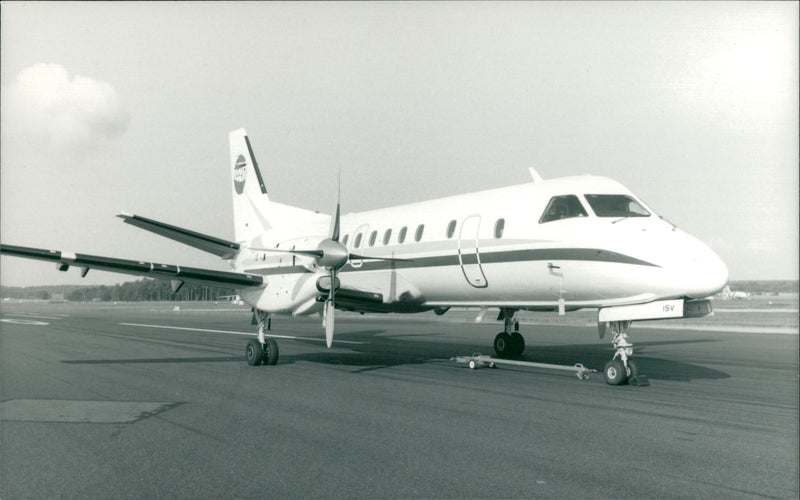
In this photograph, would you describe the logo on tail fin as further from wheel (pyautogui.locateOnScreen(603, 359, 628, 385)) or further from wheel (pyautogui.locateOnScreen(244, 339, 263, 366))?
wheel (pyautogui.locateOnScreen(603, 359, 628, 385))

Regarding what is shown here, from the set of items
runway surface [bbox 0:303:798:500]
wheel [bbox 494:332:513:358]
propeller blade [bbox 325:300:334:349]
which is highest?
propeller blade [bbox 325:300:334:349]

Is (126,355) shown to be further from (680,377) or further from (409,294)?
(680,377)

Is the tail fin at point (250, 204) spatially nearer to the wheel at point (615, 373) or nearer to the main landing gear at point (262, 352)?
the main landing gear at point (262, 352)

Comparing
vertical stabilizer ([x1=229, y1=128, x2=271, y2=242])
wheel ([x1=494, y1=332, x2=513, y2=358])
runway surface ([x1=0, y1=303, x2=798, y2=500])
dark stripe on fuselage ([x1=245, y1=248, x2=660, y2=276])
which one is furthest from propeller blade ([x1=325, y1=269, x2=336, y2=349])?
vertical stabilizer ([x1=229, y1=128, x2=271, y2=242])

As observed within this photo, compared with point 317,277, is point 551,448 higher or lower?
lower

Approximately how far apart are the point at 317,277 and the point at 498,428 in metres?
6.84

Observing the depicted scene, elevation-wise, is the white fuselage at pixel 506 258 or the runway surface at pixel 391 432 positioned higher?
the white fuselage at pixel 506 258

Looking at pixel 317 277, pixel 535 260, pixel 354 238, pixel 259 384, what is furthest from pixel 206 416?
pixel 354 238

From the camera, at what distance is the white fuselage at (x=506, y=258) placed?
10.5 meters

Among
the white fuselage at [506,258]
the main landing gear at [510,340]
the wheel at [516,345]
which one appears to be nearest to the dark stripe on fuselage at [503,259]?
the white fuselage at [506,258]

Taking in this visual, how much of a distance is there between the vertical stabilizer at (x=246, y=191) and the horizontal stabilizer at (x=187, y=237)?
1.26 meters

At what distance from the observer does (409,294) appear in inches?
578

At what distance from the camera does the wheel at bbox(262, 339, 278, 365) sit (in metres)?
15.0

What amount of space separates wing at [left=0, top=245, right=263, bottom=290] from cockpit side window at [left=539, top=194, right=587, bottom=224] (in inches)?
279
